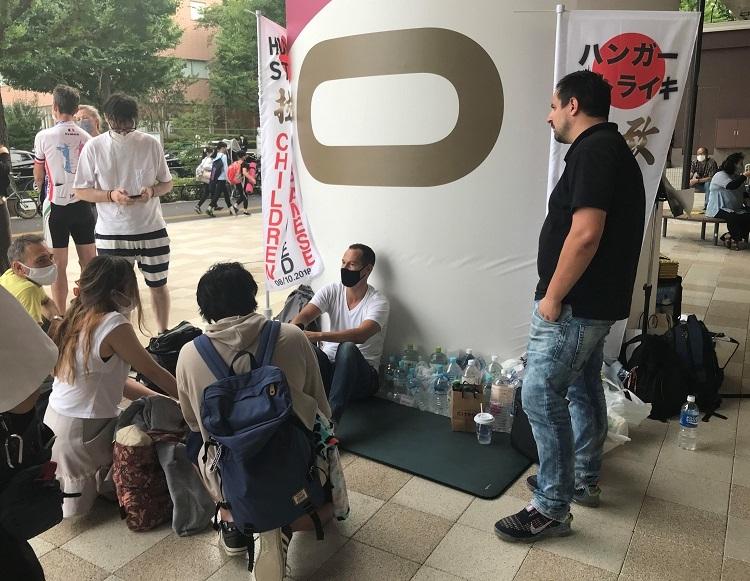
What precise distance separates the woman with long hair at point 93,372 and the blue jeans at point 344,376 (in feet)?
3.28

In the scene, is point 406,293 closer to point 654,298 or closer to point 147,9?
point 654,298

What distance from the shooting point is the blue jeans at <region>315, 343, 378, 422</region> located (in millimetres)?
3580

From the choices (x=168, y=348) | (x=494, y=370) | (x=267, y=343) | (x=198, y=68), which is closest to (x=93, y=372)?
(x=168, y=348)

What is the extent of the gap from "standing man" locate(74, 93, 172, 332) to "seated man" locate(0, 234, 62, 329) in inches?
31.7

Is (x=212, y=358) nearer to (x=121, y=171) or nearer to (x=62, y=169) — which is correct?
(x=121, y=171)

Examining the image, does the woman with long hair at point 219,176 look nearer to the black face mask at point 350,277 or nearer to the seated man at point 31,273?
the seated man at point 31,273

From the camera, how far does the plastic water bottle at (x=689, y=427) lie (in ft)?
11.2

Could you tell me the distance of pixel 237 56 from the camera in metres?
27.5

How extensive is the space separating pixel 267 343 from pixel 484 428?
1.67 meters

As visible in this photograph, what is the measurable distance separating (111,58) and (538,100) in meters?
20.9

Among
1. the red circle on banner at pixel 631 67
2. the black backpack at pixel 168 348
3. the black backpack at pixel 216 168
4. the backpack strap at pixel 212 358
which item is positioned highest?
the red circle on banner at pixel 631 67

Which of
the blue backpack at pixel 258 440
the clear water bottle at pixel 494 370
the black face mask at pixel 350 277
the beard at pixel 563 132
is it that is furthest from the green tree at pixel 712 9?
the blue backpack at pixel 258 440

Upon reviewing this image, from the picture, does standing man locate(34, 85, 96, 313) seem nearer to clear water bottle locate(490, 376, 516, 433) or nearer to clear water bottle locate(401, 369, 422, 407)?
clear water bottle locate(401, 369, 422, 407)

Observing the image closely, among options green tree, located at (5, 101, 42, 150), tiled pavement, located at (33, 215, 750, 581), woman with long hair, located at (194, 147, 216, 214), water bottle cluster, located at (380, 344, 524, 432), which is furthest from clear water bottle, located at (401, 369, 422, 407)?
green tree, located at (5, 101, 42, 150)
